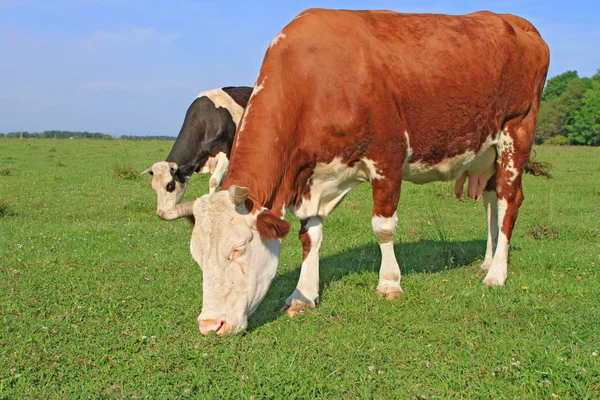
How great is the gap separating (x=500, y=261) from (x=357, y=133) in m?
2.39

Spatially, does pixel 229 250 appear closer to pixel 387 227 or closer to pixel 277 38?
pixel 387 227

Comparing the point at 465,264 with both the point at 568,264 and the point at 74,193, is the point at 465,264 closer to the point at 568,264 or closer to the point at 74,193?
the point at 568,264

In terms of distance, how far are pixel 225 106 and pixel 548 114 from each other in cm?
7324

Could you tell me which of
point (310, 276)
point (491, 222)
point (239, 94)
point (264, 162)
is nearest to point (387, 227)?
point (310, 276)

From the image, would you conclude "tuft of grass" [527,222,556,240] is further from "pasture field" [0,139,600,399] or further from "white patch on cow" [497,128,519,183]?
"white patch on cow" [497,128,519,183]

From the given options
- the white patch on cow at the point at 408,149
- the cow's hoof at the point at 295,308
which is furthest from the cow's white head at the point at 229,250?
the white patch on cow at the point at 408,149

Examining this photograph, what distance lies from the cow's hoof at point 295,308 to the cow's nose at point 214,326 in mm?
1008

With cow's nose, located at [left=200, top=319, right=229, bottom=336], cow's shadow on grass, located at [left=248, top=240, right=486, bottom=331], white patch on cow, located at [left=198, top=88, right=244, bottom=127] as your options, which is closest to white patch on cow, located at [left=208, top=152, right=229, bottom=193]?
white patch on cow, located at [left=198, top=88, right=244, bottom=127]

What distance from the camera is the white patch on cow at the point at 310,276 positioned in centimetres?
578

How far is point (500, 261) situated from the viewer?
6770 mm

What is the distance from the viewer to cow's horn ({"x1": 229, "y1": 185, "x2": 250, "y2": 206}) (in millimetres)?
4523

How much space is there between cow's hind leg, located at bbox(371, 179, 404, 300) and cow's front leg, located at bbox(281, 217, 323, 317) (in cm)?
64

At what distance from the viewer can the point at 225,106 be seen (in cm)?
1143

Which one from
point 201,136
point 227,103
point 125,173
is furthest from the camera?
point 125,173
